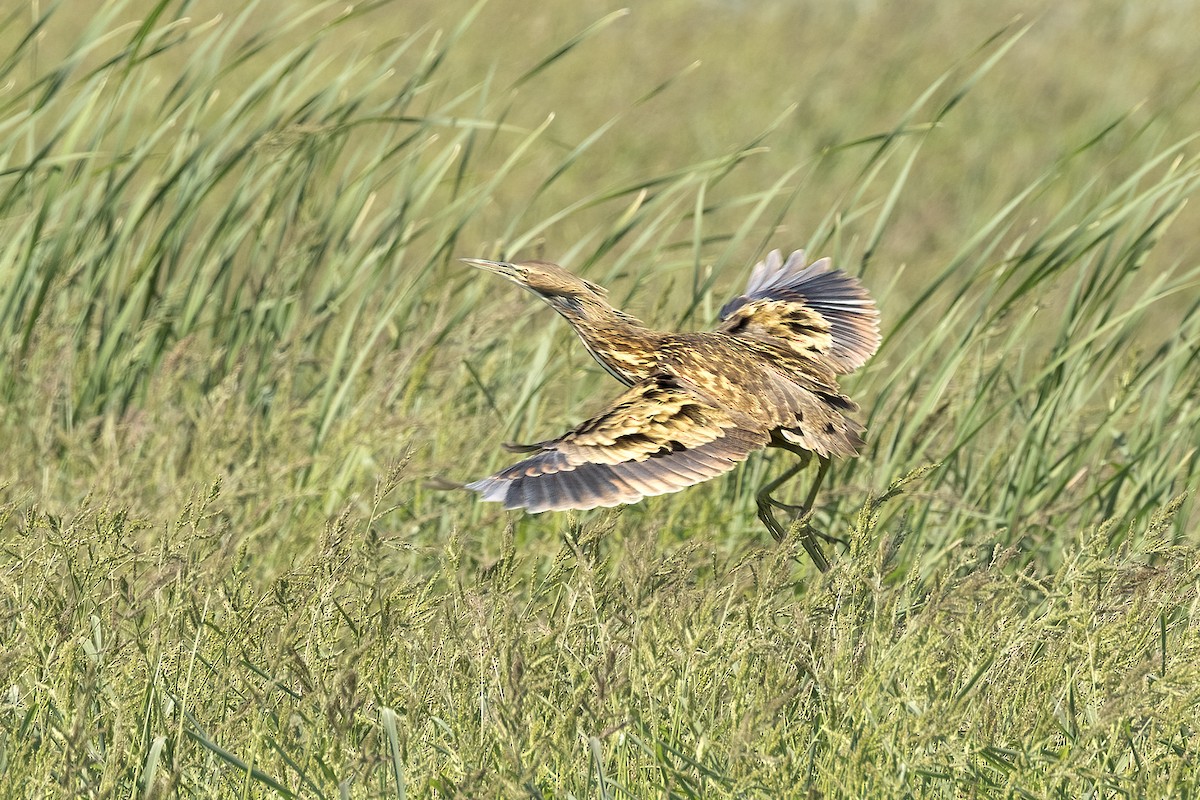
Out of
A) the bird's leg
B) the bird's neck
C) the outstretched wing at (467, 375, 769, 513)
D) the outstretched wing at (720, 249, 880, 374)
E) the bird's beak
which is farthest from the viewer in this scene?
the outstretched wing at (720, 249, 880, 374)

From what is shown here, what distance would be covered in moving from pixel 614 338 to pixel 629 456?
2.30 feet

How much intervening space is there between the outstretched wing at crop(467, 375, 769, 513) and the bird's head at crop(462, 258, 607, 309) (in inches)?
23.5

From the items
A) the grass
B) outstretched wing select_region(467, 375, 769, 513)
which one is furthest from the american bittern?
the grass

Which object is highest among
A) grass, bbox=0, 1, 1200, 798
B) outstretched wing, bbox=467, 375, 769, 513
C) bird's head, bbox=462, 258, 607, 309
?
bird's head, bbox=462, 258, 607, 309

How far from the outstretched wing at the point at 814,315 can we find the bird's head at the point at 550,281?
0.46 meters

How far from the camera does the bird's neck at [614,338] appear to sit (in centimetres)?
373

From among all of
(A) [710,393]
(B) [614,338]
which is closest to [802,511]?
(A) [710,393]

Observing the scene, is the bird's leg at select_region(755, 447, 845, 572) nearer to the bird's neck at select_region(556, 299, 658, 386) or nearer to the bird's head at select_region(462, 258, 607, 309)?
the bird's neck at select_region(556, 299, 658, 386)

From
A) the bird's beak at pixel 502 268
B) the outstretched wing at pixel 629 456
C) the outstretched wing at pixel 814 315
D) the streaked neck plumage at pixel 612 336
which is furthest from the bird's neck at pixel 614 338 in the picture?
the outstretched wing at pixel 814 315

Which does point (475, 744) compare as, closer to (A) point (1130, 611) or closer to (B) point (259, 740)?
(B) point (259, 740)

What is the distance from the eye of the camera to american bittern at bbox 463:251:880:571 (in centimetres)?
312

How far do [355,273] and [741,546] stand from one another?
5.09 ft

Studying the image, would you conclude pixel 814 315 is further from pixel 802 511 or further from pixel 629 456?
pixel 629 456

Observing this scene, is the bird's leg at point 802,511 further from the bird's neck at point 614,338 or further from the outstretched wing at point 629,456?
the bird's neck at point 614,338
